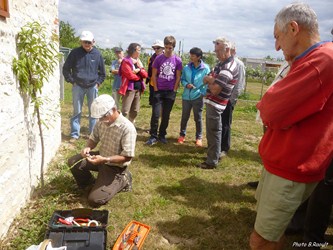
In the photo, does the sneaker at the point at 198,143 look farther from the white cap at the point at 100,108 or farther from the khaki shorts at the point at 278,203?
the khaki shorts at the point at 278,203

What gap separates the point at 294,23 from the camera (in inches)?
68.0

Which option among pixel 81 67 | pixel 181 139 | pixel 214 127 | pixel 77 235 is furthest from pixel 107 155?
pixel 181 139

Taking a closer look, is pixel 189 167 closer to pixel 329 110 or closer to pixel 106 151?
pixel 106 151

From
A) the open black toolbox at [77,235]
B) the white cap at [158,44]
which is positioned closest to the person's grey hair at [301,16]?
the open black toolbox at [77,235]

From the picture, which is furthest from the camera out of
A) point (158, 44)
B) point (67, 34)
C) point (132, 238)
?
point (67, 34)

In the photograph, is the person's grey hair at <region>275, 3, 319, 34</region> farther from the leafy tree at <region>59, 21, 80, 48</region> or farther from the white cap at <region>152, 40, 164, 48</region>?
the leafy tree at <region>59, 21, 80, 48</region>

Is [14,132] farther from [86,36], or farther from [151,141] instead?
[151,141]

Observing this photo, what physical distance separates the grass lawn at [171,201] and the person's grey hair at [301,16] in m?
2.20

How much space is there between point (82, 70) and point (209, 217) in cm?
375

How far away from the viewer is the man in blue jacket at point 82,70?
5.45 m

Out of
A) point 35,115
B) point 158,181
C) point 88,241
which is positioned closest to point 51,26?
point 35,115

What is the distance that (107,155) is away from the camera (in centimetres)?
362

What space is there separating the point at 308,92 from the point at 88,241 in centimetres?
215

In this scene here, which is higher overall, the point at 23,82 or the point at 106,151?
the point at 23,82
